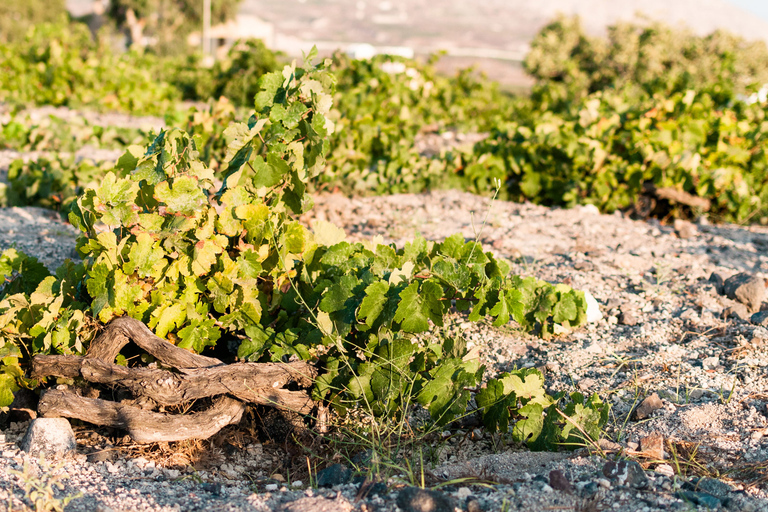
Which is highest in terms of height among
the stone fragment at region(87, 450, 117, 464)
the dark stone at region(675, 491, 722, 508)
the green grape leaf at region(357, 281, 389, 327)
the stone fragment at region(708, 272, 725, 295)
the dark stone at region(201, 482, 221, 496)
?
the green grape leaf at region(357, 281, 389, 327)

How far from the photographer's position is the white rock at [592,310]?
316 centimetres

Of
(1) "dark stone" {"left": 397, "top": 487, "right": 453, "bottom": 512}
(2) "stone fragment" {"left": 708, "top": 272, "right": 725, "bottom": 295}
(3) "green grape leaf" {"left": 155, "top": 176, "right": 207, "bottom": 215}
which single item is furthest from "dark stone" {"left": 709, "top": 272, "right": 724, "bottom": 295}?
(3) "green grape leaf" {"left": 155, "top": 176, "right": 207, "bottom": 215}

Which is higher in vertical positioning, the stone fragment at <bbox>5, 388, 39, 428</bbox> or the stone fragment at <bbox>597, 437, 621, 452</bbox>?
the stone fragment at <bbox>597, 437, 621, 452</bbox>

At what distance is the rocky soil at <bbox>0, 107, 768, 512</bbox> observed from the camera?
1.88 m

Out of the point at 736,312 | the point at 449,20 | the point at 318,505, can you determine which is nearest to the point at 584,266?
the point at 736,312

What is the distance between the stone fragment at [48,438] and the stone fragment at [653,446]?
6.30 ft

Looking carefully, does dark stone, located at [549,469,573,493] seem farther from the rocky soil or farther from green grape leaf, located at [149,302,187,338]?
green grape leaf, located at [149,302,187,338]

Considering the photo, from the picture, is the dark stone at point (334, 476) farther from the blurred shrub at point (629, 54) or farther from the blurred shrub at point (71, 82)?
the blurred shrub at point (629, 54)

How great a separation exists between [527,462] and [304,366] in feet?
2.87

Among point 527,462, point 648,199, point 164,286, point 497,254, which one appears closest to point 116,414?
→ point 164,286

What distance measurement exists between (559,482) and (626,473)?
0.20m

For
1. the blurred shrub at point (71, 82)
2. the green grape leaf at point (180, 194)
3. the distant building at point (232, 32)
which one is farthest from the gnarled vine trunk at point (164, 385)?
the distant building at point (232, 32)

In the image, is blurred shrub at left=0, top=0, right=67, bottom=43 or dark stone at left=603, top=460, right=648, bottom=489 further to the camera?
blurred shrub at left=0, top=0, right=67, bottom=43

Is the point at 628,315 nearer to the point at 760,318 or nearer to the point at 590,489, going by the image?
the point at 760,318
